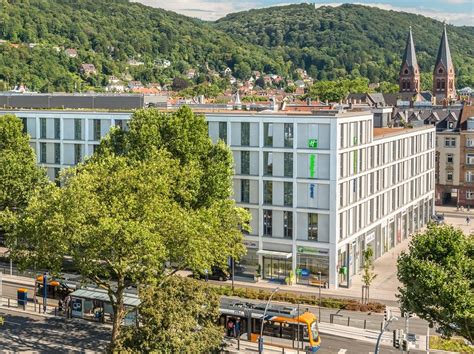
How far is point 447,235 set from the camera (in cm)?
4756

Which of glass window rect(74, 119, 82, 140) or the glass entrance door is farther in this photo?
glass window rect(74, 119, 82, 140)

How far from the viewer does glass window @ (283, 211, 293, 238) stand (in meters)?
75.2

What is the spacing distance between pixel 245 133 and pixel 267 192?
258 inches

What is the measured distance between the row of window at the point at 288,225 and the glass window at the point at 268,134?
22.9 ft

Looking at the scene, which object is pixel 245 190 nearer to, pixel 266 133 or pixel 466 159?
pixel 266 133

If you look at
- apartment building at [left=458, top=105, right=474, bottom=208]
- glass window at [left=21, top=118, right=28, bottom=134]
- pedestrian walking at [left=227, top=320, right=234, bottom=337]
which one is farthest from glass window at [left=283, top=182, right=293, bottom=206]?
apartment building at [left=458, top=105, right=474, bottom=208]

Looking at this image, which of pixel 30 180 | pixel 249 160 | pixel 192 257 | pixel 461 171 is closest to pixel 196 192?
pixel 249 160

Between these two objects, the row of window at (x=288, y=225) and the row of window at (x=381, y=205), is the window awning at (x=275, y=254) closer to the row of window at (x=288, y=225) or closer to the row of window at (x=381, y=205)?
the row of window at (x=288, y=225)

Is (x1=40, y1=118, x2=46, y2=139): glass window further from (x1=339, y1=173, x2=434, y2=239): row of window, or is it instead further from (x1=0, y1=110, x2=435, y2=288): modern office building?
(x1=339, y1=173, x2=434, y2=239): row of window

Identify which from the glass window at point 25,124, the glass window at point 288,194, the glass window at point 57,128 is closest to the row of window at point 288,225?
the glass window at point 288,194

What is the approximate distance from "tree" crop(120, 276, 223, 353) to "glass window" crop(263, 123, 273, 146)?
1310 inches

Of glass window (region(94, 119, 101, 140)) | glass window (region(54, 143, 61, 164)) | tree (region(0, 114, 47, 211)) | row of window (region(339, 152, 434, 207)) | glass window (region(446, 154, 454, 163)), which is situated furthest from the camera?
glass window (region(446, 154, 454, 163))

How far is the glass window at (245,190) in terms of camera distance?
77.6m

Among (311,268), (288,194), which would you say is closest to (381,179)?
(288,194)
